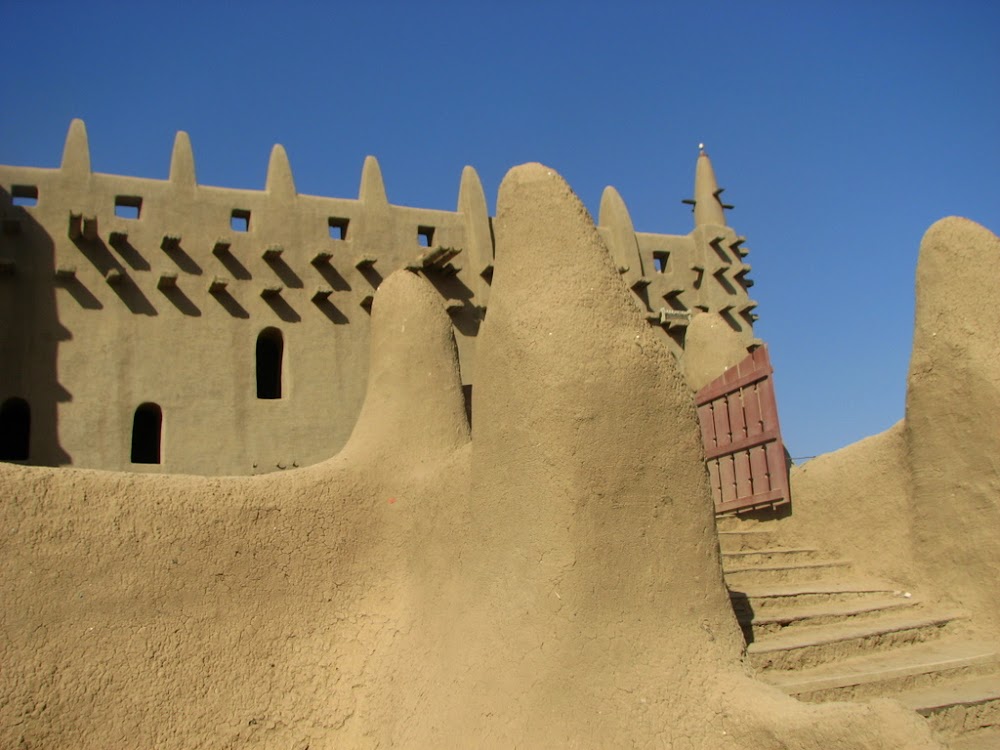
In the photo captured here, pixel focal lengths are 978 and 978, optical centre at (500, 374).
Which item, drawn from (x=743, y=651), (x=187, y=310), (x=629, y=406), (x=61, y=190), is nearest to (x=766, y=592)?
(x=743, y=651)

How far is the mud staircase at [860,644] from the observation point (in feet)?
17.6

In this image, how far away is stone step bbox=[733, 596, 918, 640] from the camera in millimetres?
5922

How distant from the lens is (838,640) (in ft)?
18.9

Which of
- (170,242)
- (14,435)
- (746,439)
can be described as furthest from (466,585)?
(14,435)

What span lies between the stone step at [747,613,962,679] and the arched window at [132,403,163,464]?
1066cm

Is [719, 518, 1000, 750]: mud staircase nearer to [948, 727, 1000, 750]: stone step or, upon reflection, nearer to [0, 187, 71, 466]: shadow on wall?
[948, 727, 1000, 750]: stone step

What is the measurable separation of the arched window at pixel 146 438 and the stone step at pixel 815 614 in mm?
10346

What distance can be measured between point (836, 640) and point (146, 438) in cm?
1174

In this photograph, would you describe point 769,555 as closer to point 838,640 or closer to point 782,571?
point 782,571

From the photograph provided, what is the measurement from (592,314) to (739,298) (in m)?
11.8

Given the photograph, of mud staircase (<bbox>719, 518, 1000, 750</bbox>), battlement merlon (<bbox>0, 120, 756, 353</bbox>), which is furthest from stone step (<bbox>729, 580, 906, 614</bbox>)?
battlement merlon (<bbox>0, 120, 756, 353</bbox>)

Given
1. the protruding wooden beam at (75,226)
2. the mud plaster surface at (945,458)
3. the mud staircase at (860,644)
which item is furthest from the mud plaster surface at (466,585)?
the protruding wooden beam at (75,226)

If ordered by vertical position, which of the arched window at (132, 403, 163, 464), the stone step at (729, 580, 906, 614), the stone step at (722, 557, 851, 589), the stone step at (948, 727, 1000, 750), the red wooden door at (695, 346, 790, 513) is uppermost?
the arched window at (132, 403, 163, 464)

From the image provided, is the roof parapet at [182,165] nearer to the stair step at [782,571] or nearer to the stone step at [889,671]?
the stair step at [782,571]
